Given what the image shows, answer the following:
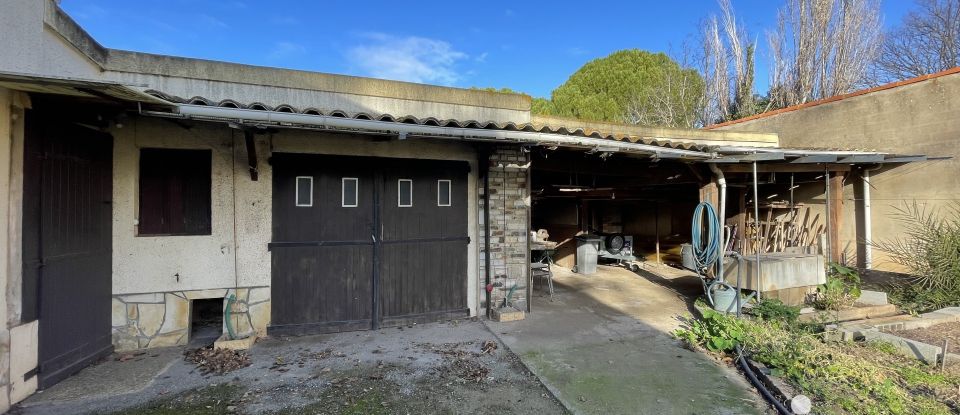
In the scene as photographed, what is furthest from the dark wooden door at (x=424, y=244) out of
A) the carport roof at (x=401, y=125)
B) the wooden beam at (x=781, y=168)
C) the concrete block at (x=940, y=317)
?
the concrete block at (x=940, y=317)

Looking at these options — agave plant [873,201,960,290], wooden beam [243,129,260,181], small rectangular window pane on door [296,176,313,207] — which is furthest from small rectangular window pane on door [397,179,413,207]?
agave plant [873,201,960,290]

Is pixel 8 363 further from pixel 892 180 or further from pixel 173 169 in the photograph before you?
pixel 892 180

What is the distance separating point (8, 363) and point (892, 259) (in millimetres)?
12439

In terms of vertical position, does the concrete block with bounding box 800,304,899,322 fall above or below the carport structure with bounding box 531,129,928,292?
A: below

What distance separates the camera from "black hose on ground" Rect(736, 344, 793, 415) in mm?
3440

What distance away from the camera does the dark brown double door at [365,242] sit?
5.36 m

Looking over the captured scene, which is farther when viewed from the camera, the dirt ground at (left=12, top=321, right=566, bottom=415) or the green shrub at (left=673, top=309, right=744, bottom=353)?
the green shrub at (left=673, top=309, right=744, bottom=353)

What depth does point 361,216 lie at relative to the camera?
223 inches

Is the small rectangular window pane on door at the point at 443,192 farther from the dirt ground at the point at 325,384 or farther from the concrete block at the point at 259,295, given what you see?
the concrete block at the point at 259,295

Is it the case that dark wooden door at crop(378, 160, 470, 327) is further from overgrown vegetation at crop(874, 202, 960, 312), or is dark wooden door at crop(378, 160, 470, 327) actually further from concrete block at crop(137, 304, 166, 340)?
overgrown vegetation at crop(874, 202, 960, 312)

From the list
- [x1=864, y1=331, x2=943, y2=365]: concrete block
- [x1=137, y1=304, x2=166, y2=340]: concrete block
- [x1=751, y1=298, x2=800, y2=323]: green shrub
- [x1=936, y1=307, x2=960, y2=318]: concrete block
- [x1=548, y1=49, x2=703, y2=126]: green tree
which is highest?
[x1=548, y1=49, x2=703, y2=126]: green tree

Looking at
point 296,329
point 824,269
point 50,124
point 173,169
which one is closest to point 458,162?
point 296,329

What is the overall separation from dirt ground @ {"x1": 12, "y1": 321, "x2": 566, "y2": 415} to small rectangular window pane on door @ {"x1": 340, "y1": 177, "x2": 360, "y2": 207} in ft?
5.86

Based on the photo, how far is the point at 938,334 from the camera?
17.4 feet
